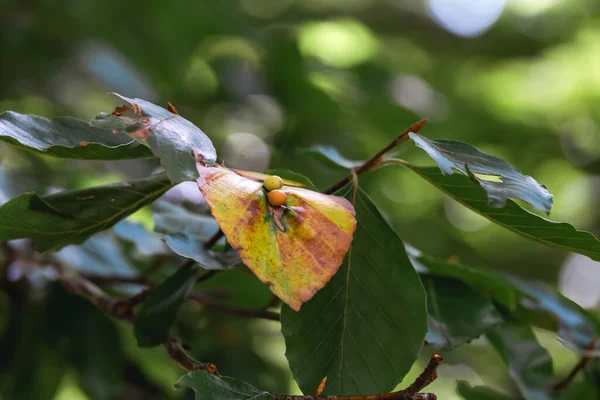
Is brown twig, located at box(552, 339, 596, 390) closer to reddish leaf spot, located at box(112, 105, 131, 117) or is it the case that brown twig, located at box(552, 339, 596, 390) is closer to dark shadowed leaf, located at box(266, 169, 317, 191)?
dark shadowed leaf, located at box(266, 169, 317, 191)

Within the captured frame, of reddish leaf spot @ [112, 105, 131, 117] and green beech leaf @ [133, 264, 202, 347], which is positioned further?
green beech leaf @ [133, 264, 202, 347]

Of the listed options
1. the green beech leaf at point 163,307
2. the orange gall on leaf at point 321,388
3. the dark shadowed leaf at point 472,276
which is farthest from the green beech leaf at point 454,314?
the green beech leaf at point 163,307

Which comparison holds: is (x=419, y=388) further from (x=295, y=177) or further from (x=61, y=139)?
(x=61, y=139)

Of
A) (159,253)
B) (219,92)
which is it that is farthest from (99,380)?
(219,92)

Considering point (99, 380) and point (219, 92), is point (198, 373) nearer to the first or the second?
point (99, 380)

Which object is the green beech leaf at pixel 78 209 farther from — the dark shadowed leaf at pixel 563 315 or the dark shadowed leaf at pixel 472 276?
the dark shadowed leaf at pixel 563 315

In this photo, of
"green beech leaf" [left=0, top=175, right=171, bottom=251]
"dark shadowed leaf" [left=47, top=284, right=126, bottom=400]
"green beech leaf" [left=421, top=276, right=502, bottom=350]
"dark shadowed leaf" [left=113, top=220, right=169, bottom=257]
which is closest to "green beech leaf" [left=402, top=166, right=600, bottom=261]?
"green beech leaf" [left=421, top=276, right=502, bottom=350]
